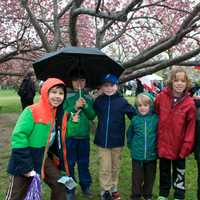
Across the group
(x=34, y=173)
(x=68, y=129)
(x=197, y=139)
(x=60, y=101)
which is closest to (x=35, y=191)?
(x=34, y=173)

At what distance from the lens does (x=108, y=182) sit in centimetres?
480

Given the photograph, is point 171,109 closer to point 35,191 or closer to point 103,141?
point 103,141

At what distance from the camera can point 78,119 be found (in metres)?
4.72

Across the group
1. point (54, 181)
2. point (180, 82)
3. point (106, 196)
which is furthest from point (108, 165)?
point (180, 82)

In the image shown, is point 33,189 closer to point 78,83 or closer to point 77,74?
point 78,83

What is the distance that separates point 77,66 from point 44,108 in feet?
3.76

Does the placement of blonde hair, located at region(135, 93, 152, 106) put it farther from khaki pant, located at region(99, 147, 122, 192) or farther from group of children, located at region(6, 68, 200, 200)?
khaki pant, located at region(99, 147, 122, 192)

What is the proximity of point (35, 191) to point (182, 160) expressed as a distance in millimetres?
1820

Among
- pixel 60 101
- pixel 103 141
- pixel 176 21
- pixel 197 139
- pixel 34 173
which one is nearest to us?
pixel 34 173

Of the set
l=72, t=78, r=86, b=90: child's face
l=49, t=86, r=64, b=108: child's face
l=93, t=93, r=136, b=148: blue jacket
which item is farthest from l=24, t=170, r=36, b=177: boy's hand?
l=72, t=78, r=86, b=90: child's face

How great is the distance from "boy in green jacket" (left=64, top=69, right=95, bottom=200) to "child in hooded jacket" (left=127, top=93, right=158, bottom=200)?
0.54 m

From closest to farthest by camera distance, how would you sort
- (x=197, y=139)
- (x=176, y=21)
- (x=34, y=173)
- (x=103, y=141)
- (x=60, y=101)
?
1. (x=34, y=173)
2. (x=60, y=101)
3. (x=197, y=139)
4. (x=103, y=141)
5. (x=176, y=21)

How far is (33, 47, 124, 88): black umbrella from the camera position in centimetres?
465

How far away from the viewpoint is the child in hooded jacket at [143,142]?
4.60 metres
